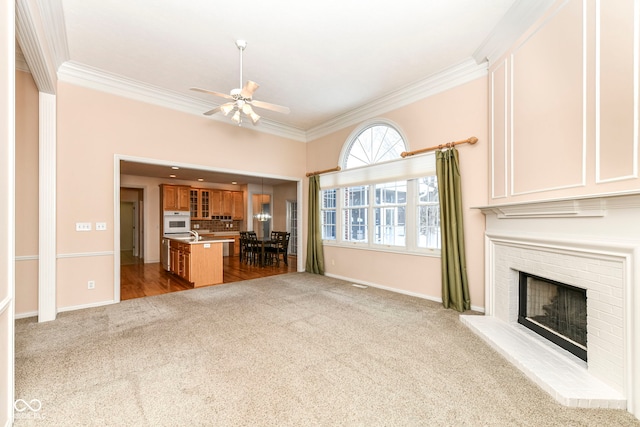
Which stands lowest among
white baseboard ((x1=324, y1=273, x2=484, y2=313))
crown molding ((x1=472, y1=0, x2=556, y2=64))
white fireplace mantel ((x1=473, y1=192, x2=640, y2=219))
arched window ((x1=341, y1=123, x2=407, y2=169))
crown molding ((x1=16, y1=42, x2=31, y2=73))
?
white baseboard ((x1=324, y1=273, x2=484, y2=313))

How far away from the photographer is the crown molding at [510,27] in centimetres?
266

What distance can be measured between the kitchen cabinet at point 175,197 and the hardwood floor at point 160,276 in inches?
70.2

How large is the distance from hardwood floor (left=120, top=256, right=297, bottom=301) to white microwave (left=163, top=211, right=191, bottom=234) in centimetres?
111

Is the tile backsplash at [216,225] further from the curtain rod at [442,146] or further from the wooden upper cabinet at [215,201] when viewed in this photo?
the curtain rod at [442,146]

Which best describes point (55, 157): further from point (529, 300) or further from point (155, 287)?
point (529, 300)

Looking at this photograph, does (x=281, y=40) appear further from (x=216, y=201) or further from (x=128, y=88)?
(x=216, y=201)

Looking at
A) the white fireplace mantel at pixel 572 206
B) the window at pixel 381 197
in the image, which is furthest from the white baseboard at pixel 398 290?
the white fireplace mantel at pixel 572 206

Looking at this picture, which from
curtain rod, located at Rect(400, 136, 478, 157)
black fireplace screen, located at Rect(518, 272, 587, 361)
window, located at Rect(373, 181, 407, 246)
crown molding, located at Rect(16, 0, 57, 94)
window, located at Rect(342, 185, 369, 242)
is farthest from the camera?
window, located at Rect(342, 185, 369, 242)

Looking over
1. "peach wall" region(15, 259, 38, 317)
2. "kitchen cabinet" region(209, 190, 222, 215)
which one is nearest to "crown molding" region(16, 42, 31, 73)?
"peach wall" region(15, 259, 38, 317)

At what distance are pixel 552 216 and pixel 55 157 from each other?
18.8ft

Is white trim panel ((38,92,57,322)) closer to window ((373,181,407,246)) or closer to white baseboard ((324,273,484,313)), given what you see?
white baseboard ((324,273,484,313))

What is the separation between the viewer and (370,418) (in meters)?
1.76

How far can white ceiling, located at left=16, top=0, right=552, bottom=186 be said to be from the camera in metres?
2.75

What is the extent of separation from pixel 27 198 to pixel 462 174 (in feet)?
19.2
